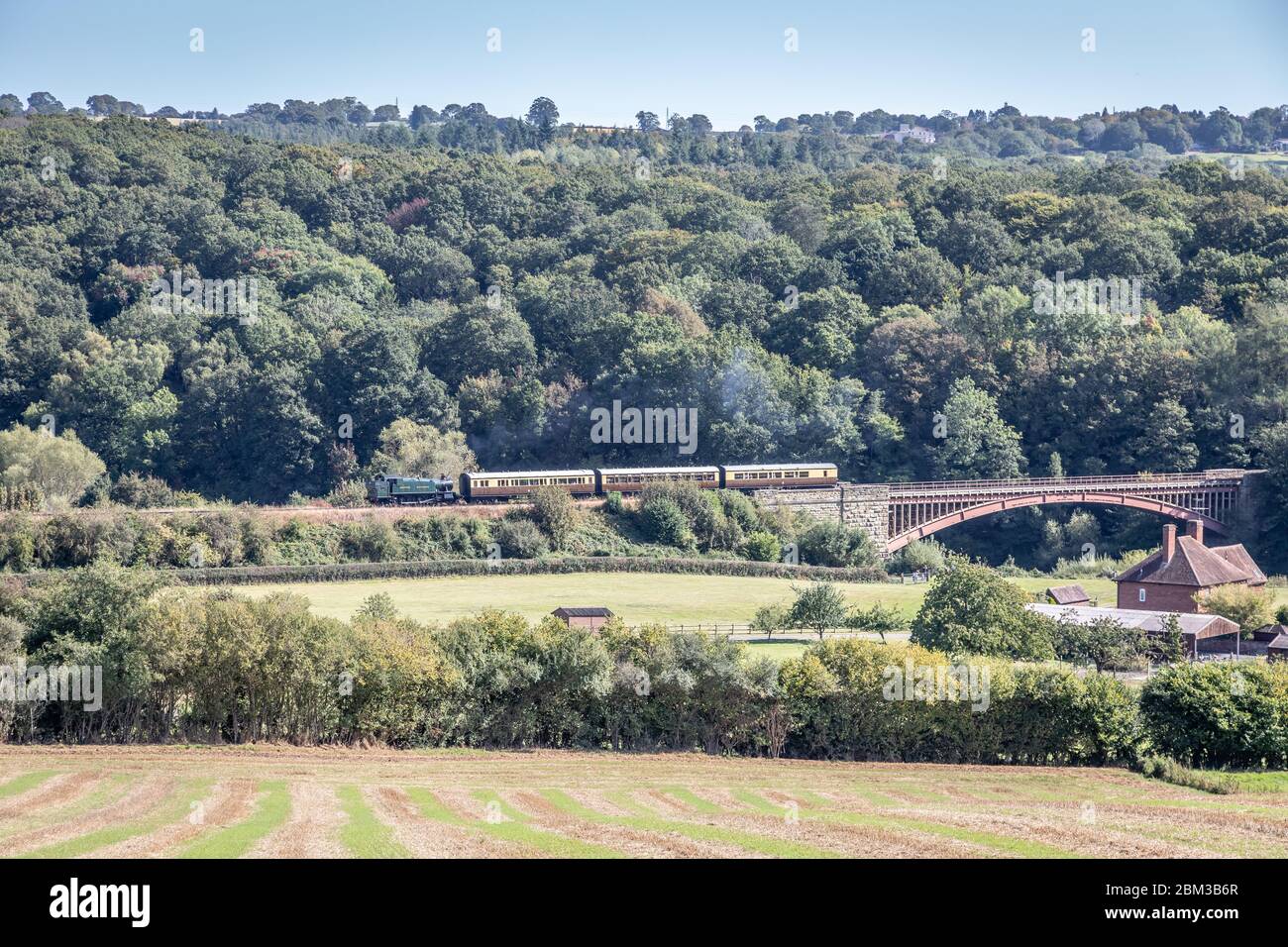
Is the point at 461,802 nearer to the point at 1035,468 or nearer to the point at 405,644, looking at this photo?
the point at 405,644

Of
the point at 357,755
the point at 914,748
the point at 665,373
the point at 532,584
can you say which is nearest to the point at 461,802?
the point at 357,755

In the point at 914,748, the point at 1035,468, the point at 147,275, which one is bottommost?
the point at 914,748

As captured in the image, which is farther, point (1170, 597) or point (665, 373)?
point (665, 373)

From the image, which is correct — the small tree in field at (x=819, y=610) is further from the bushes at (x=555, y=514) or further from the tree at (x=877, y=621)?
the bushes at (x=555, y=514)

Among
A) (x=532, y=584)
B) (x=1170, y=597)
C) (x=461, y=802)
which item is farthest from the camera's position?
(x=532, y=584)

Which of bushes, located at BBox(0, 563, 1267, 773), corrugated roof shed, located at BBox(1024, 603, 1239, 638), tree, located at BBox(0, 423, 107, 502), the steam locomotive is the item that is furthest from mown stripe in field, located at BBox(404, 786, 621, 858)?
tree, located at BBox(0, 423, 107, 502)

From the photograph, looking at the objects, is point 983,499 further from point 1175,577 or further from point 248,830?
point 248,830

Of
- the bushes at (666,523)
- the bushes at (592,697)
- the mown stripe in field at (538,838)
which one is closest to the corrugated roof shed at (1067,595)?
the bushes at (666,523)
